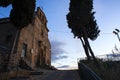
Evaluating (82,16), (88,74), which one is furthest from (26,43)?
(88,74)

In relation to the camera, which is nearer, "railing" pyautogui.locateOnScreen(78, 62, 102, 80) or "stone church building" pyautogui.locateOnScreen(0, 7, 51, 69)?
"railing" pyautogui.locateOnScreen(78, 62, 102, 80)

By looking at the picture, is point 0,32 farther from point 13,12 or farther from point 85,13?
point 85,13

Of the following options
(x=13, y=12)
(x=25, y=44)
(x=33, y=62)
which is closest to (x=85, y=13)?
(x=13, y=12)

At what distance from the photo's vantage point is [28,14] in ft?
48.0

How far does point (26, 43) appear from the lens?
71.1 feet

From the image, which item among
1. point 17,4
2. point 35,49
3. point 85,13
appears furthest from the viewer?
point 35,49

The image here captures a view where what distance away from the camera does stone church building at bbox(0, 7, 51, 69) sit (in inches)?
704

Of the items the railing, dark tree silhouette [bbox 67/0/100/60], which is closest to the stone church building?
dark tree silhouette [bbox 67/0/100/60]

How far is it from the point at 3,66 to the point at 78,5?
34.4 feet

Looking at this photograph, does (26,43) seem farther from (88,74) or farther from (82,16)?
(88,74)

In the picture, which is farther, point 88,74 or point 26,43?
point 26,43

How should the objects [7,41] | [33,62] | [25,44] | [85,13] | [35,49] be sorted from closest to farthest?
[85,13]
[7,41]
[25,44]
[33,62]
[35,49]

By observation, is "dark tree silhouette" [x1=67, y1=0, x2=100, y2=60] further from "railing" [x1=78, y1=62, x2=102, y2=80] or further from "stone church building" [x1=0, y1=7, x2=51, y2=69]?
"railing" [x1=78, y1=62, x2=102, y2=80]

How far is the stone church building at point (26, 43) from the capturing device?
1789 centimetres
